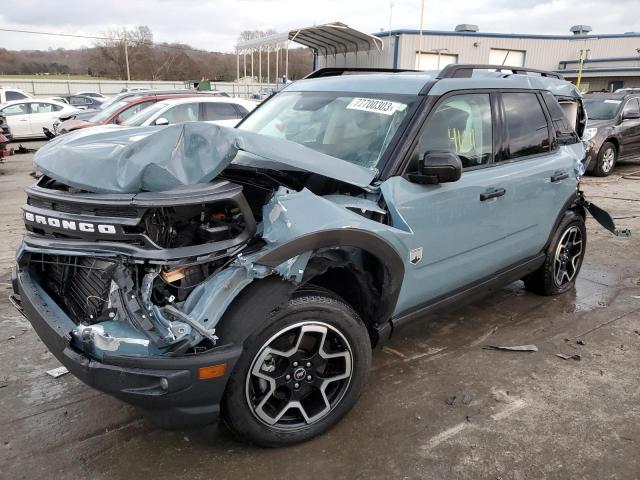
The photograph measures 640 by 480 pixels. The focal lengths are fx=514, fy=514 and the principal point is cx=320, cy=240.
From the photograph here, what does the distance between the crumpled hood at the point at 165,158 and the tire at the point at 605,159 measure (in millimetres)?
10828

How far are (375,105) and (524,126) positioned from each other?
1.36 meters

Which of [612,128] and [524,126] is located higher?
[524,126]

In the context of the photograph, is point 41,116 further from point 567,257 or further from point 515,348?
point 515,348

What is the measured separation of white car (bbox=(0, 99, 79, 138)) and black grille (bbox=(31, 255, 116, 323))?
16.9m

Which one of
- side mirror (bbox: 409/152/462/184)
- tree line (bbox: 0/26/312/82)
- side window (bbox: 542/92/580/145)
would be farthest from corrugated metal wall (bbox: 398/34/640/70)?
tree line (bbox: 0/26/312/82)

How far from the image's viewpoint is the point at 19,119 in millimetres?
17594

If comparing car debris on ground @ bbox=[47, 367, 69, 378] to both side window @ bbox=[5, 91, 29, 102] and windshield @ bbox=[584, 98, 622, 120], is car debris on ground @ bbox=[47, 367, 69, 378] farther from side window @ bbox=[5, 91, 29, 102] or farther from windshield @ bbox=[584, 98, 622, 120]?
side window @ bbox=[5, 91, 29, 102]

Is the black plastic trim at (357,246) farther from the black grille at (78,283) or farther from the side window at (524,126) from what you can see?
the side window at (524,126)

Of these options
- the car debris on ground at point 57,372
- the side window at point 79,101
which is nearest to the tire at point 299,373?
the car debris on ground at point 57,372

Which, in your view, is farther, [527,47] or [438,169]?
[527,47]

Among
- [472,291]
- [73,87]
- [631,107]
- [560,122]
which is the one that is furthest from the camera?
[73,87]

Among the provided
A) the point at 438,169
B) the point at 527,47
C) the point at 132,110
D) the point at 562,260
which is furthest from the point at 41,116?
the point at 527,47

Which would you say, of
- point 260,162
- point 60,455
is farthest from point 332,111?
point 60,455

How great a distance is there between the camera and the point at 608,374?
349 cm
